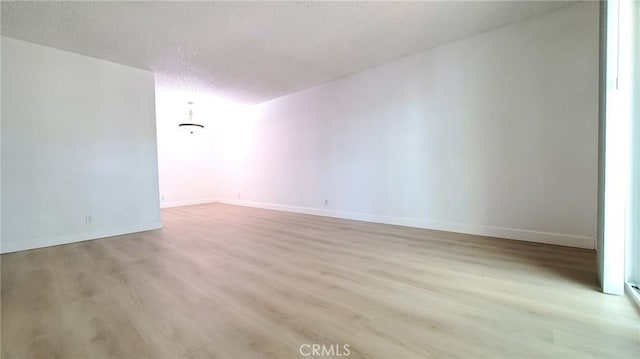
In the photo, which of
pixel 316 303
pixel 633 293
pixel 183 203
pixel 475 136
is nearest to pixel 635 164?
pixel 633 293

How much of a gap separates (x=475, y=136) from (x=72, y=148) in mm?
5869

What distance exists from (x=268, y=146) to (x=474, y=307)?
6.14 meters

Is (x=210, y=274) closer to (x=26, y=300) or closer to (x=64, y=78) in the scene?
(x=26, y=300)

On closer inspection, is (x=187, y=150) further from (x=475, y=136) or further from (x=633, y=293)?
(x=633, y=293)

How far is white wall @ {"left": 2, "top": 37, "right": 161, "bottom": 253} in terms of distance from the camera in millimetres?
3637

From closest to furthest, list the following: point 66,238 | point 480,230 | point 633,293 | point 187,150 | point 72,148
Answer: point 633,293 → point 480,230 → point 66,238 → point 72,148 → point 187,150

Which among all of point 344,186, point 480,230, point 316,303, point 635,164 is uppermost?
point 635,164

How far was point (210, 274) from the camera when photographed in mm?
2586

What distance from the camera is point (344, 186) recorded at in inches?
217

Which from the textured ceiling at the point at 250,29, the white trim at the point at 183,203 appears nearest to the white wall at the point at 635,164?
the textured ceiling at the point at 250,29

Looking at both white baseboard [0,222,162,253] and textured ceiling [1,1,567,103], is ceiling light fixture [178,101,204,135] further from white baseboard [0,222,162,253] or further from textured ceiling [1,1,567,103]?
white baseboard [0,222,162,253]

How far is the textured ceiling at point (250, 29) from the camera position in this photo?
9.94 feet

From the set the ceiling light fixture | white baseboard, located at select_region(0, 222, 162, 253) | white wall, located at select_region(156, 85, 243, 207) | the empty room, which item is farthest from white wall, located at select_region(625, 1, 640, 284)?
the ceiling light fixture

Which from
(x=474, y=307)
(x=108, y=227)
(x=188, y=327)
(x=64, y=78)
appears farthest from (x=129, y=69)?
(x=474, y=307)
